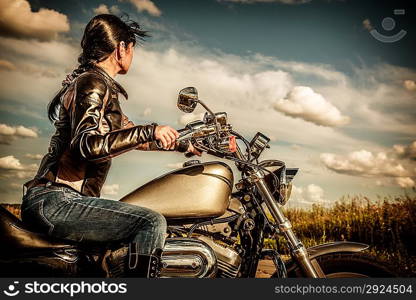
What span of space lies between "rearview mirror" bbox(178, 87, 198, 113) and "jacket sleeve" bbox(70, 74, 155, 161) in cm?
24

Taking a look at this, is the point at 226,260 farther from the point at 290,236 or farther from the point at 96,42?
the point at 96,42

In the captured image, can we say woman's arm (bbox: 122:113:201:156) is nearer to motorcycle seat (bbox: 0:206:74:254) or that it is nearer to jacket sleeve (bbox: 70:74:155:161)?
jacket sleeve (bbox: 70:74:155:161)

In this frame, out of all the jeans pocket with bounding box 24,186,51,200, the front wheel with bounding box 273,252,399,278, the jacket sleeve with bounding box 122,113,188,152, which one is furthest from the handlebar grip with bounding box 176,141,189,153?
the front wheel with bounding box 273,252,399,278

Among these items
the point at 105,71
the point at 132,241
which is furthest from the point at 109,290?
the point at 105,71

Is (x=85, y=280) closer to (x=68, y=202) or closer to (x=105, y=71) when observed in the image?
(x=68, y=202)

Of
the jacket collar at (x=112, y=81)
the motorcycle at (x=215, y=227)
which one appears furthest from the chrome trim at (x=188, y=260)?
the jacket collar at (x=112, y=81)

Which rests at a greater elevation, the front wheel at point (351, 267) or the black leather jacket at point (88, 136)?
the black leather jacket at point (88, 136)

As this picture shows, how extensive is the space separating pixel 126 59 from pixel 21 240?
115 centimetres

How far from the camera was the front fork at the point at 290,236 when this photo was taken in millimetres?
2242

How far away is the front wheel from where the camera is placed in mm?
2270

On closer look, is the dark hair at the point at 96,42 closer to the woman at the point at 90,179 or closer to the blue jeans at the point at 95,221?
the woman at the point at 90,179

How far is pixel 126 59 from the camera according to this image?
2.41 meters

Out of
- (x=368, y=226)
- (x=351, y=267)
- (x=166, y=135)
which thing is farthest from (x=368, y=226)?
(x=166, y=135)

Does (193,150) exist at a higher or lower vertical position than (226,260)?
higher
